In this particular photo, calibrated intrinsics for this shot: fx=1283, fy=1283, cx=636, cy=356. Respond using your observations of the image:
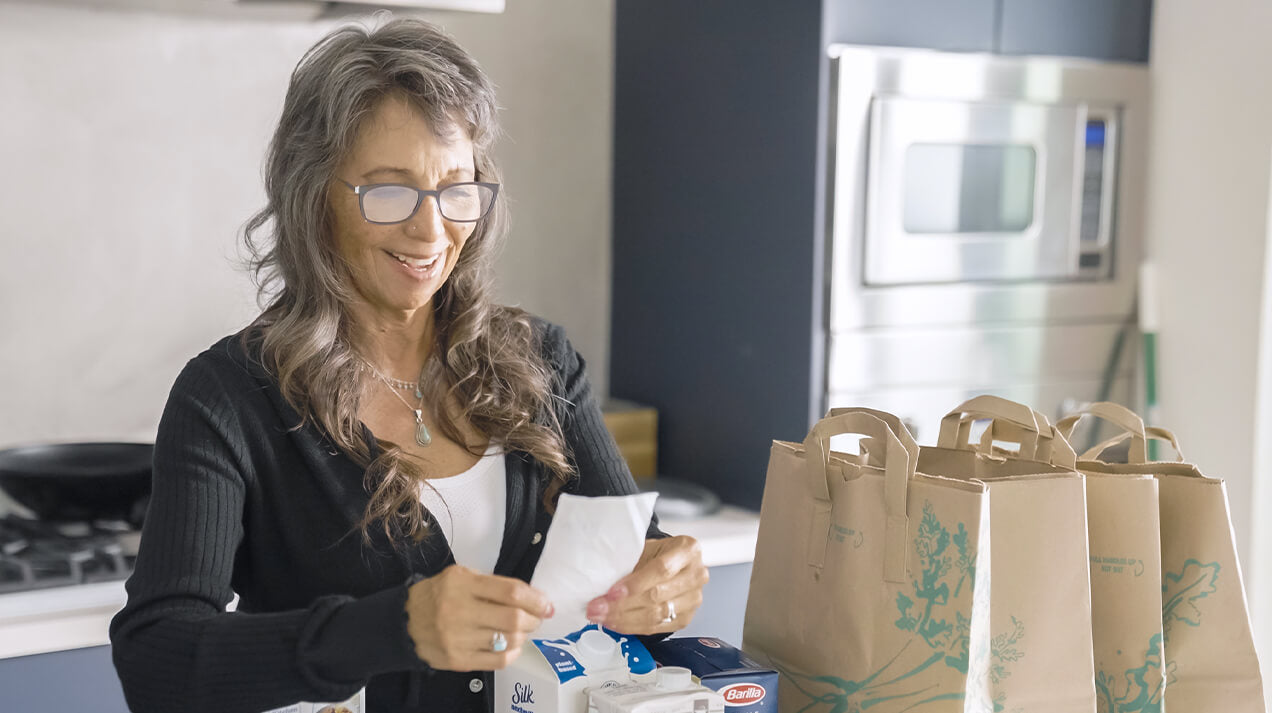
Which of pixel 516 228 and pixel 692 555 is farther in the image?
pixel 516 228

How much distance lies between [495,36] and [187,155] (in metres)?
0.63

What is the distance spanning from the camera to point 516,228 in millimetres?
2578

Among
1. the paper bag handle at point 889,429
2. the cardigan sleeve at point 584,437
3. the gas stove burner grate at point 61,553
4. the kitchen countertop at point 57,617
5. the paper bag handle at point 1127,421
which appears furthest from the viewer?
the gas stove burner grate at point 61,553

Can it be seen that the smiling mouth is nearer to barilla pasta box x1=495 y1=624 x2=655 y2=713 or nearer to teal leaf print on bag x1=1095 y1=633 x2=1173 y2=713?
barilla pasta box x1=495 y1=624 x2=655 y2=713

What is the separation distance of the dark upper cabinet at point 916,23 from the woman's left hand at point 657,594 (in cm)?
117

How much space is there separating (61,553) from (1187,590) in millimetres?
1479

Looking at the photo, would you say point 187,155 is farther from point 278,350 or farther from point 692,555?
point 692,555

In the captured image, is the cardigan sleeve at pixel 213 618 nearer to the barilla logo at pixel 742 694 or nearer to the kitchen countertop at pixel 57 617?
the barilla logo at pixel 742 694

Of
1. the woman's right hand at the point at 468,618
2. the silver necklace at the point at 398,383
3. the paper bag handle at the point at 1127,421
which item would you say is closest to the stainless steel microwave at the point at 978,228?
the paper bag handle at the point at 1127,421

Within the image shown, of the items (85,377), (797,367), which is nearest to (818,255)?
(797,367)

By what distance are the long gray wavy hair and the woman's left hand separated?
0.25 m

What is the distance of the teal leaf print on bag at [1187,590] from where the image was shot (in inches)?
51.6

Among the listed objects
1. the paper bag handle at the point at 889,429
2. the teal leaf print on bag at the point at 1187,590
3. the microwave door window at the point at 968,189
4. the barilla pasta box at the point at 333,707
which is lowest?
the barilla pasta box at the point at 333,707

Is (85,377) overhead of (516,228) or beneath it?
beneath
